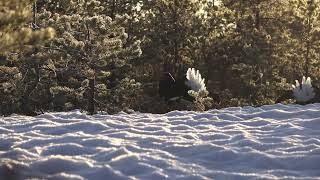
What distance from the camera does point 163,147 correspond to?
7.36 metres

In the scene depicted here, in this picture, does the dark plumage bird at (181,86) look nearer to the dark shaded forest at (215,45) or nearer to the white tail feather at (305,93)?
the dark shaded forest at (215,45)

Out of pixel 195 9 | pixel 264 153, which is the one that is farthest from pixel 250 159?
pixel 195 9

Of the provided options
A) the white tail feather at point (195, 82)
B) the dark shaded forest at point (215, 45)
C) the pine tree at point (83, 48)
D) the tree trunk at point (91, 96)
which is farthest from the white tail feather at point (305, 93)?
the tree trunk at point (91, 96)

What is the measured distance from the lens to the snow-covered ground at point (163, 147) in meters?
6.12

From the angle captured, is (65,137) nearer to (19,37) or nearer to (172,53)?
(19,37)

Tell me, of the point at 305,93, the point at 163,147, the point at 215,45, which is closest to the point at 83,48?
the point at 305,93

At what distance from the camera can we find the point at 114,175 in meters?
5.96

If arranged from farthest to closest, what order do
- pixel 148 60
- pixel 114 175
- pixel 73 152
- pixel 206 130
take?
1. pixel 148 60
2. pixel 206 130
3. pixel 73 152
4. pixel 114 175

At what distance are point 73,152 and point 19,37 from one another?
7.26 feet

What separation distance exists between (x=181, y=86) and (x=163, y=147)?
9.43 m

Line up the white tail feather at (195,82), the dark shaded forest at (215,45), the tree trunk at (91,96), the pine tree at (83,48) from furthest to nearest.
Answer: the dark shaded forest at (215,45) < the tree trunk at (91,96) < the white tail feather at (195,82) < the pine tree at (83,48)

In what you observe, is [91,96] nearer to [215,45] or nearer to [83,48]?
[83,48]

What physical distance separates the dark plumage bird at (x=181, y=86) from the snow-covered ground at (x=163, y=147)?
15.6 ft

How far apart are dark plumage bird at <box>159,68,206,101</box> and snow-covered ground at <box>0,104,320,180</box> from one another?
4.75 metres
